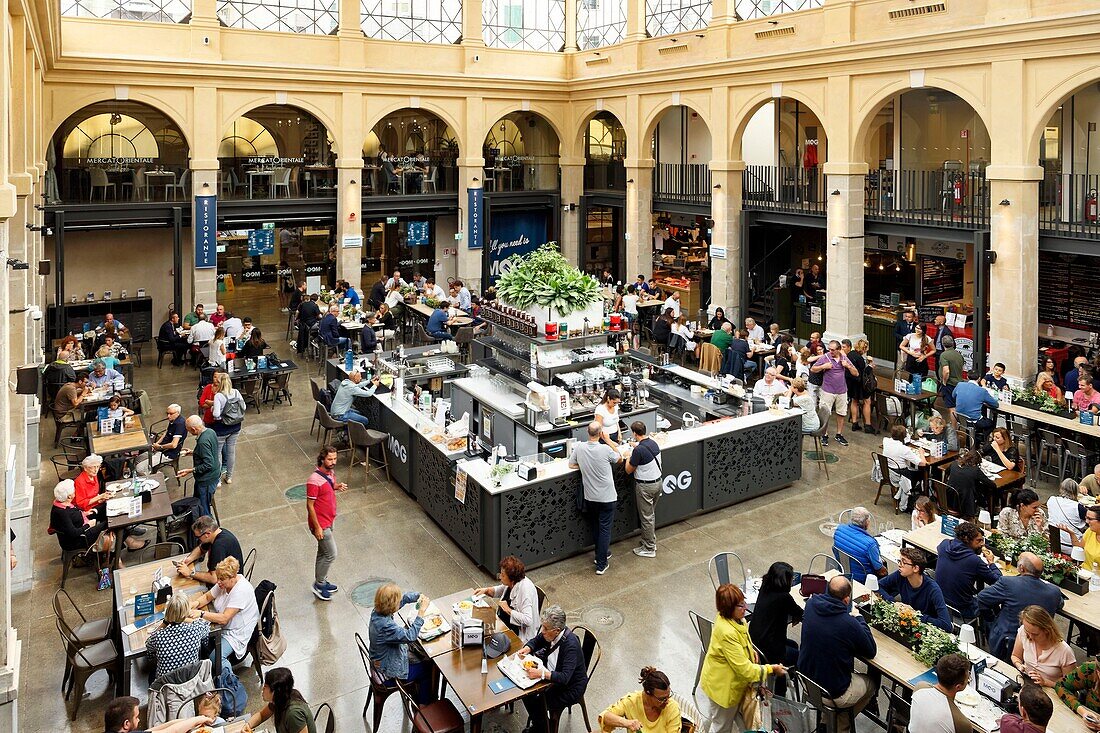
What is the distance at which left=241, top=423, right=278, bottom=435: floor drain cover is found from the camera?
49.4ft

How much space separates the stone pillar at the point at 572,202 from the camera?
27375mm

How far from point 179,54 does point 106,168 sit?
3219 mm

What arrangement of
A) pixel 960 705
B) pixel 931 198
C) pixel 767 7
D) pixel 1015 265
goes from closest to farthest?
1. pixel 960 705
2. pixel 1015 265
3. pixel 931 198
4. pixel 767 7

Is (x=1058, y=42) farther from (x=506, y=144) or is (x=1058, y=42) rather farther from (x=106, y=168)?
(x=106, y=168)

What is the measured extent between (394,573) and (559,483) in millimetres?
2137

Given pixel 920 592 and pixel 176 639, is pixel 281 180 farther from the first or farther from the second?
pixel 920 592

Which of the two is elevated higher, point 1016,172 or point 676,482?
point 1016,172

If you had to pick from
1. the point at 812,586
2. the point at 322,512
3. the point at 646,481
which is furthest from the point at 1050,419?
the point at 322,512

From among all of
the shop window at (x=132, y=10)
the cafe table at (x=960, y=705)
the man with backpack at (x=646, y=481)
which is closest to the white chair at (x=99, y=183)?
the shop window at (x=132, y=10)

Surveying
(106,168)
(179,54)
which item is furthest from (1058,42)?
(106,168)

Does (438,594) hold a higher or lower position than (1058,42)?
lower

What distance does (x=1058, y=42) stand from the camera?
1473cm

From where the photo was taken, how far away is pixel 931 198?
1944 centimetres

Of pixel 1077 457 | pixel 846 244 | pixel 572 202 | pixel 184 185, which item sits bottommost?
pixel 1077 457
